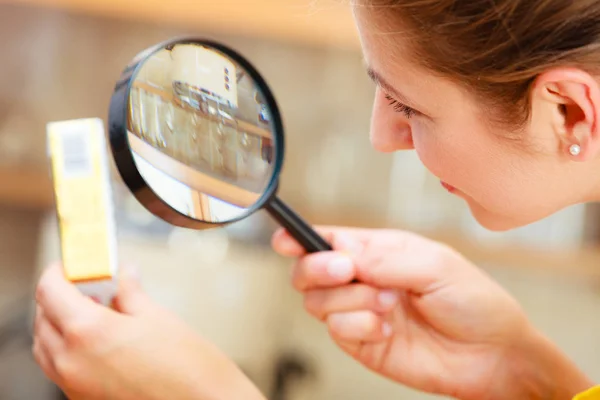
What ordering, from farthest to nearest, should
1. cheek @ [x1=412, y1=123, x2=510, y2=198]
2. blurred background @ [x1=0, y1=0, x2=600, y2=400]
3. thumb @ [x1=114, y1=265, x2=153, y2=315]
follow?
blurred background @ [x1=0, y1=0, x2=600, y2=400], thumb @ [x1=114, y1=265, x2=153, y2=315], cheek @ [x1=412, y1=123, x2=510, y2=198]

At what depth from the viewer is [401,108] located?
0.64 meters

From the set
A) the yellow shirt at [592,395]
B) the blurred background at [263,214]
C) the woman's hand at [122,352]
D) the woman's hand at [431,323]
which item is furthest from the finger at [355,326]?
the blurred background at [263,214]

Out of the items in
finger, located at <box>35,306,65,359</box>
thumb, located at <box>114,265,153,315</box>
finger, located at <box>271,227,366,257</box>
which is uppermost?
finger, located at <box>271,227,366,257</box>

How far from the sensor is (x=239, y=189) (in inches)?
26.8

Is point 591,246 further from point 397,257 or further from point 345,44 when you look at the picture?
point 397,257

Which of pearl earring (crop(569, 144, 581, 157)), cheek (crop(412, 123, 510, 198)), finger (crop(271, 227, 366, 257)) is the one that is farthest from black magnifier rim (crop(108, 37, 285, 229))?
pearl earring (crop(569, 144, 581, 157))

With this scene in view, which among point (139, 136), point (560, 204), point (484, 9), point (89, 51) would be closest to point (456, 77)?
point (484, 9)

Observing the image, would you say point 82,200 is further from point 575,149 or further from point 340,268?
point 575,149

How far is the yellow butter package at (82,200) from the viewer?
0.65m

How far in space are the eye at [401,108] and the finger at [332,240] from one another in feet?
0.64

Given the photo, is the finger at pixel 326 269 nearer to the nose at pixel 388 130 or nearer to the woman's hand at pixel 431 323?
the woman's hand at pixel 431 323

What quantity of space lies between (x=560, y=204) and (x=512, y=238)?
860 millimetres

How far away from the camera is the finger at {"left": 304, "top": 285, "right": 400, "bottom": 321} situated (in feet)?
2.56

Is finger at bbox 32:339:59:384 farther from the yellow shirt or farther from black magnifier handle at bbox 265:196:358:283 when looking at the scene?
the yellow shirt
